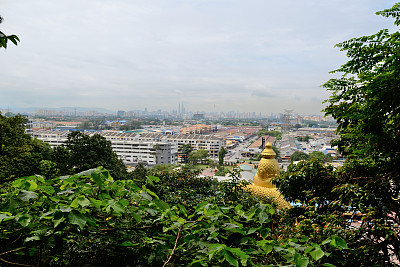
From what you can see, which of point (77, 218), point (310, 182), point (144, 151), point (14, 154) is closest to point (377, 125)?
point (310, 182)

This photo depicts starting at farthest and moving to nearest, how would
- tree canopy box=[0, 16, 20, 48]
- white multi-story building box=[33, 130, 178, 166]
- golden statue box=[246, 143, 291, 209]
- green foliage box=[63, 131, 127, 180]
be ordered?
white multi-story building box=[33, 130, 178, 166] < green foliage box=[63, 131, 127, 180] < golden statue box=[246, 143, 291, 209] < tree canopy box=[0, 16, 20, 48]

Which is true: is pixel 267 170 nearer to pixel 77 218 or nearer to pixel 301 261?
pixel 301 261

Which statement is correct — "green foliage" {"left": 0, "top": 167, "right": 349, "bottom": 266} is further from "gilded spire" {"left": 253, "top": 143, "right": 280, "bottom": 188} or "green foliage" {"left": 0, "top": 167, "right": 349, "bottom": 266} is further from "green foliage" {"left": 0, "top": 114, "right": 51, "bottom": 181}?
"green foliage" {"left": 0, "top": 114, "right": 51, "bottom": 181}

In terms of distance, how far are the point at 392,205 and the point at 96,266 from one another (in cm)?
276

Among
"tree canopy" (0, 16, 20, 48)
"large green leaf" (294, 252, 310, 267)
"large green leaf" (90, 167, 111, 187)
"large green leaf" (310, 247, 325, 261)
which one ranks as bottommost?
"large green leaf" (294, 252, 310, 267)

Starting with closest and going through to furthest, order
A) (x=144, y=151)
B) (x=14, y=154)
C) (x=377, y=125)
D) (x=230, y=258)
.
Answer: (x=230, y=258) < (x=377, y=125) < (x=14, y=154) < (x=144, y=151)

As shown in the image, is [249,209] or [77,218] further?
[249,209]

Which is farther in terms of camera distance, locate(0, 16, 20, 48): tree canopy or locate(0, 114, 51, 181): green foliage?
locate(0, 114, 51, 181): green foliage

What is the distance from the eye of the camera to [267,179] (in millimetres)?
4715

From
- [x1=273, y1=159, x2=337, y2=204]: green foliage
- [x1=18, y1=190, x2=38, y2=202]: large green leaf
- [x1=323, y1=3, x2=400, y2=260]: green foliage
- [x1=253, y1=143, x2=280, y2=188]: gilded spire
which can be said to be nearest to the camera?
[x1=18, y1=190, x2=38, y2=202]: large green leaf

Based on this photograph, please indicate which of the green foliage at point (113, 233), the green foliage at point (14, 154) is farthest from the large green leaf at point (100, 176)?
the green foliage at point (14, 154)

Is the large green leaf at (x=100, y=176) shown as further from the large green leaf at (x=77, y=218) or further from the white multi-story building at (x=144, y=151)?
the white multi-story building at (x=144, y=151)

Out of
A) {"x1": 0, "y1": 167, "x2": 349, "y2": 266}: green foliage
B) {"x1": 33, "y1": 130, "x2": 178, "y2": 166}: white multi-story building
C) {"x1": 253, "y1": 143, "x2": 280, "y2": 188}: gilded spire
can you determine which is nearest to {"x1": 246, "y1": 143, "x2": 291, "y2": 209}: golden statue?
{"x1": 253, "y1": 143, "x2": 280, "y2": 188}: gilded spire

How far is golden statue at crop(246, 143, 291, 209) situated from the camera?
443 centimetres
